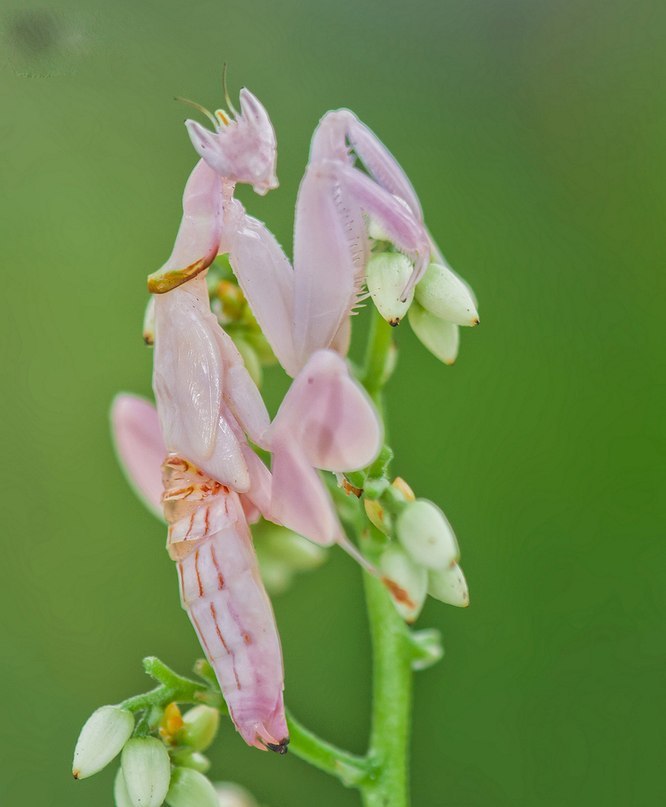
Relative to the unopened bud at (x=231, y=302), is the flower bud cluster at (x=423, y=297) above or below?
below

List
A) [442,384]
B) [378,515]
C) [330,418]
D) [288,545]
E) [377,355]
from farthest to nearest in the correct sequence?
[442,384] < [288,545] < [377,355] < [378,515] < [330,418]

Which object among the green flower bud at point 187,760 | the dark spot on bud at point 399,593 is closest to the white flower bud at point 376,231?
the dark spot on bud at point 399,593

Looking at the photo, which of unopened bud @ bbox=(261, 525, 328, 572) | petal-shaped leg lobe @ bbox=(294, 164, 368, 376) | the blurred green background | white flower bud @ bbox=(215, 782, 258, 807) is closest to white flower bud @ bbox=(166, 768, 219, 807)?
white flower bud @ bbox=(215, 782, 258, 807)

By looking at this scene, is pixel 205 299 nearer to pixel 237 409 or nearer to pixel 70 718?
pixel 237 409

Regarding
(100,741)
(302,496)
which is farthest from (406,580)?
(100,741)

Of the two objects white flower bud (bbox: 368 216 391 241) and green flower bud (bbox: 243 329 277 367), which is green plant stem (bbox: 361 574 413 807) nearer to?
green flower bud (bbox: 243 329 277 367)

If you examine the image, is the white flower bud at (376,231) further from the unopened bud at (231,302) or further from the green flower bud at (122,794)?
the green flower bud at (122,794)

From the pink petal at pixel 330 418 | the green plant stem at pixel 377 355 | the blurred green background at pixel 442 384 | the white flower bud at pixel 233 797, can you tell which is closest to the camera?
the pink petal at pixel 330 418

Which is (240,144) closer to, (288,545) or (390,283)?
(390,283)
